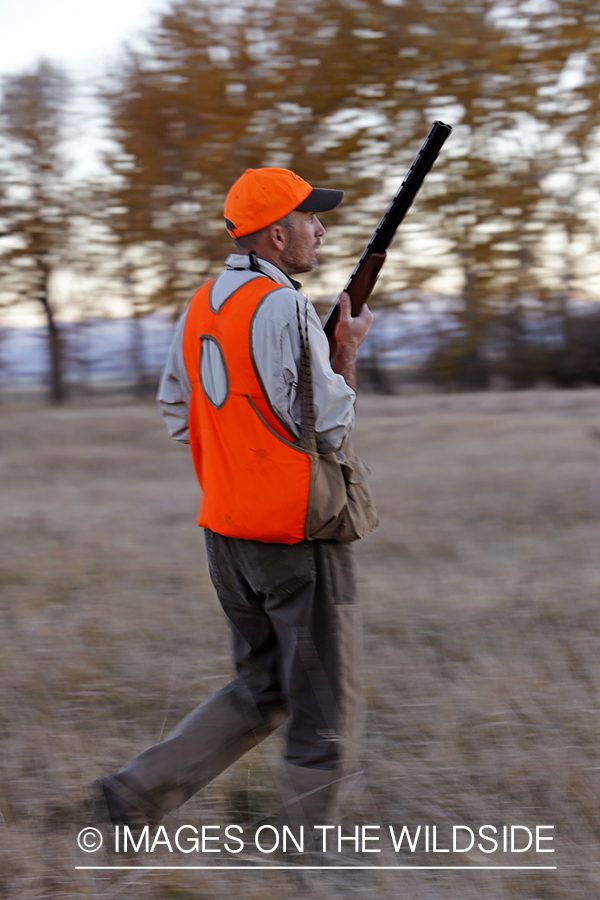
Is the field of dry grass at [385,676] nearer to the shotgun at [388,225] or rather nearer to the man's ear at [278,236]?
the shotgun at [388,225]

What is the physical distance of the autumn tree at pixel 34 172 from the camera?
437 inches

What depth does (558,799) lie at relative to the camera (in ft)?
8.92

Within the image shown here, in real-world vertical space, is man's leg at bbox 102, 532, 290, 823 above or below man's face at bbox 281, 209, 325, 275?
below

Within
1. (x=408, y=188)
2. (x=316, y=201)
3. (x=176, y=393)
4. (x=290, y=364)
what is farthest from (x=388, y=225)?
(x=176, y=393)

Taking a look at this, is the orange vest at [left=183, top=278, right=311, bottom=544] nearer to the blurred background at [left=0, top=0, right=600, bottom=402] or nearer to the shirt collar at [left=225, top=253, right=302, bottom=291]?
the shirt collar at [left=225, top=253, right=302, bottom=291]

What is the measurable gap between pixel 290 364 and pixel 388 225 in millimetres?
709

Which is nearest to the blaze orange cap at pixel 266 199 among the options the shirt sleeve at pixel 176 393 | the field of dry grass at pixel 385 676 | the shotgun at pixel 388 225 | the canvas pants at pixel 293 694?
→ the shotgun at pixel 388 225

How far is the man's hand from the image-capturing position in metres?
2.42

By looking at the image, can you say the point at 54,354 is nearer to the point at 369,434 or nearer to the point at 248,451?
the point at 369,434

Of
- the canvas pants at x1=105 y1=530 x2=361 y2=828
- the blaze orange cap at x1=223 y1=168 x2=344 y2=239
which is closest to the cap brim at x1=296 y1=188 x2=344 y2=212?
the blaze orange cap at x1=223 y1=168 x2=344 y2=239

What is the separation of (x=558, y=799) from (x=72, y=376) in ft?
35.1

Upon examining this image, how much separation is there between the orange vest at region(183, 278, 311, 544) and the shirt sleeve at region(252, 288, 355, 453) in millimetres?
30

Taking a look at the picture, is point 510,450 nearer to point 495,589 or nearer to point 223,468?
point 495,589

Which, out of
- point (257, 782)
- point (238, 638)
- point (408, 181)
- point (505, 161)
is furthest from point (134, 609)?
point (505, 161)
